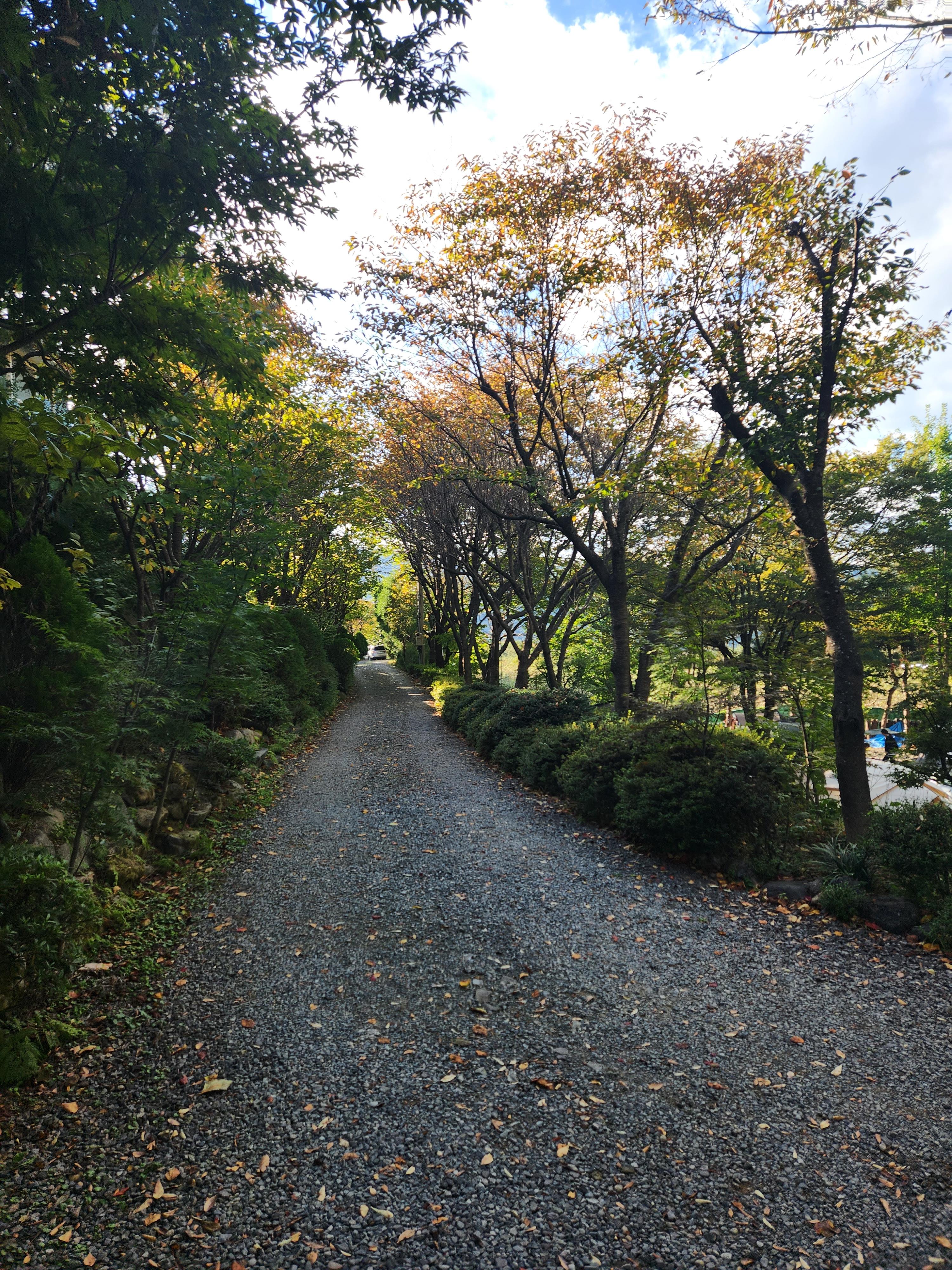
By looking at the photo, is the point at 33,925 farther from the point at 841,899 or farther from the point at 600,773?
the point at 600,773

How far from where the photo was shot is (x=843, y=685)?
532 centimetres

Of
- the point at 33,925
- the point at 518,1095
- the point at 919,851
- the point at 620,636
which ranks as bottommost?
the point at 518,1095

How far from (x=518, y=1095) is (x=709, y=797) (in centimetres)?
330

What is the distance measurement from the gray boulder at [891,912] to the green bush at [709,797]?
104 cm

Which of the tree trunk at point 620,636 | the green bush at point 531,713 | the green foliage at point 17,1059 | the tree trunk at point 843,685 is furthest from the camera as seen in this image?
the green bush at point 531,713

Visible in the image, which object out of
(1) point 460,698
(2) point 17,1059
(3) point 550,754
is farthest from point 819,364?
(1) point 460,698

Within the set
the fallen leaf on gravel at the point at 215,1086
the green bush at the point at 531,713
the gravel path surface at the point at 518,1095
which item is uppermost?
the green bush at the point at 531,713

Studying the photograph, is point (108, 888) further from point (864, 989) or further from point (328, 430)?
point (328, 430)

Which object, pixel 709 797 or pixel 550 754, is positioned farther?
pixel 550 754

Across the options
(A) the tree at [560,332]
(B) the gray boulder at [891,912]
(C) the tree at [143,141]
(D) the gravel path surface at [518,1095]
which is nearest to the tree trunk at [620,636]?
(A) the tree at [560,332]

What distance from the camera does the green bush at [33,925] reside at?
2576 mm

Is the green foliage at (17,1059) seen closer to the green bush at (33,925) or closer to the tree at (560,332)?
the green bush at (33,925)

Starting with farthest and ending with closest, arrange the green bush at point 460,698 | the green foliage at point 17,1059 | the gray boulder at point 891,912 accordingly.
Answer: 1. the green bush at point 460,698
2. the gray boulder at point 891,912
3. the green foliage at point 17,1059

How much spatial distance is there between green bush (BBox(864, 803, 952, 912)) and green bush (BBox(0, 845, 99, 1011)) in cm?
521
